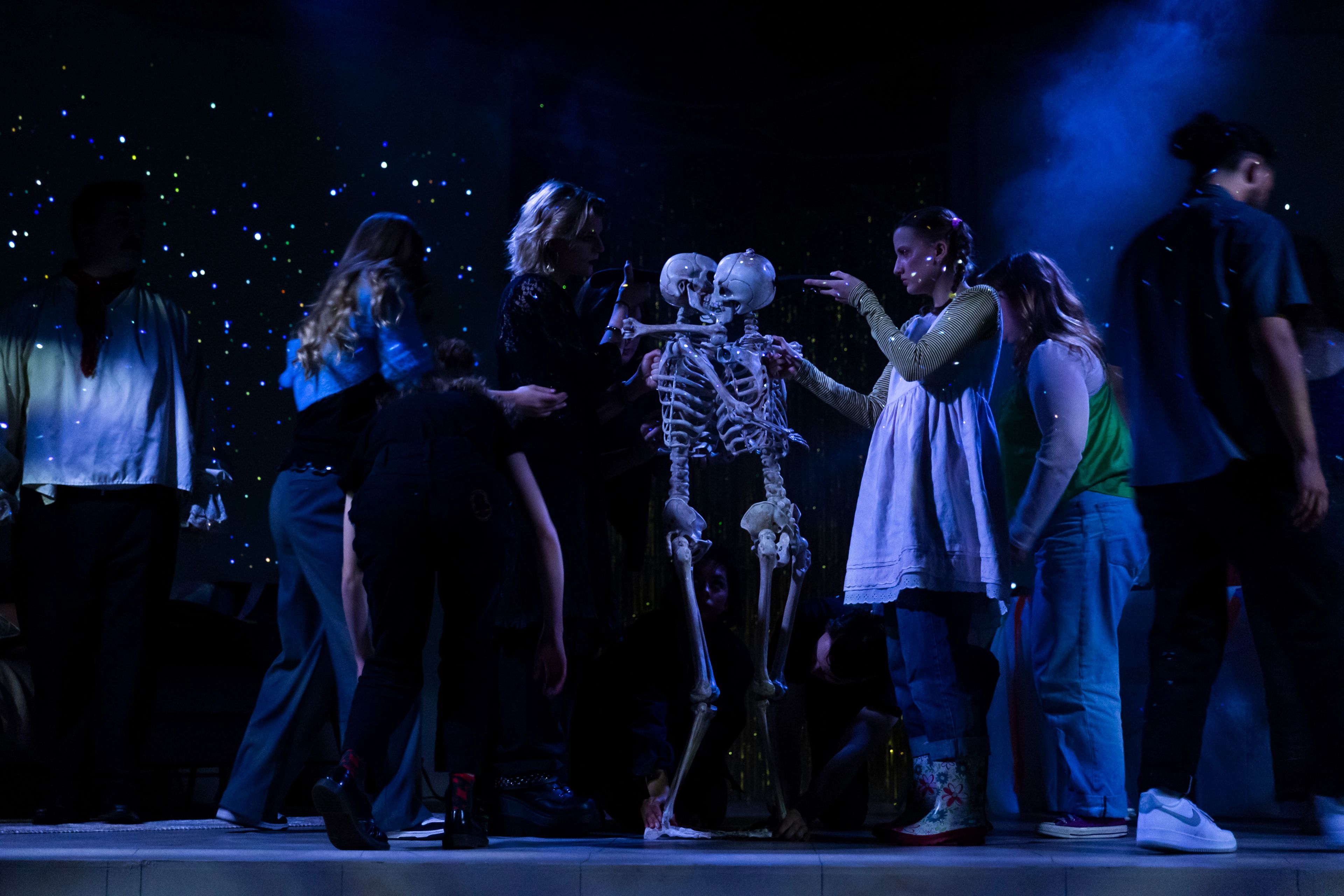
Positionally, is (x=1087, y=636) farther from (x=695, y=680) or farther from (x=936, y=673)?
(x=695, y=680)

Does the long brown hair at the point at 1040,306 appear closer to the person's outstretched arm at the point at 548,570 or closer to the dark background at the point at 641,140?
the person's outstretched arm at the point at 548,570

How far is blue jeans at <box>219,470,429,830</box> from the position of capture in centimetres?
303

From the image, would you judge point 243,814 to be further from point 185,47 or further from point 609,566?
point 185,47

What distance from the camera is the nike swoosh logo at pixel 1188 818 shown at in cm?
241

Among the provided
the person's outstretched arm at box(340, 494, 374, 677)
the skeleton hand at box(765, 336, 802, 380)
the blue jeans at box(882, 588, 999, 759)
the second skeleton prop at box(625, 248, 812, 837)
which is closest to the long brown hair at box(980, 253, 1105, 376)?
the skeleton hand at box(765, 336, 802, 380)

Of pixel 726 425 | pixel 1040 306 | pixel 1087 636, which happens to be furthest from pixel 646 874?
pixel 1040 306

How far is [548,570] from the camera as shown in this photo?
2.86m

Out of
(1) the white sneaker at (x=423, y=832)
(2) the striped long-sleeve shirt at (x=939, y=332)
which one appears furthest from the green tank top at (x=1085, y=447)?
(1) the white sneaker at (x=423, y=832)

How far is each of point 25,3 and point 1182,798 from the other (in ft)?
18.8

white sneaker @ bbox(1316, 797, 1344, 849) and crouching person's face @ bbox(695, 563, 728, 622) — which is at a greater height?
crouching person's face @ bbox(695, 563, 728, 622)

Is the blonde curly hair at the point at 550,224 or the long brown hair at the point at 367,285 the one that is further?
the blonde curly hair at the point at 550,224

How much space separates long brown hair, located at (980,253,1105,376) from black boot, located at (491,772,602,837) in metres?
1.78

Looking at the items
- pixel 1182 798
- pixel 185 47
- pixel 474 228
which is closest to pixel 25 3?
pixel 185 47

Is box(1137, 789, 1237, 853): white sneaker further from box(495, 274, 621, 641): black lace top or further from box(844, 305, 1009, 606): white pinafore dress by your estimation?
box(495, 274, 621, 641): black lace top
